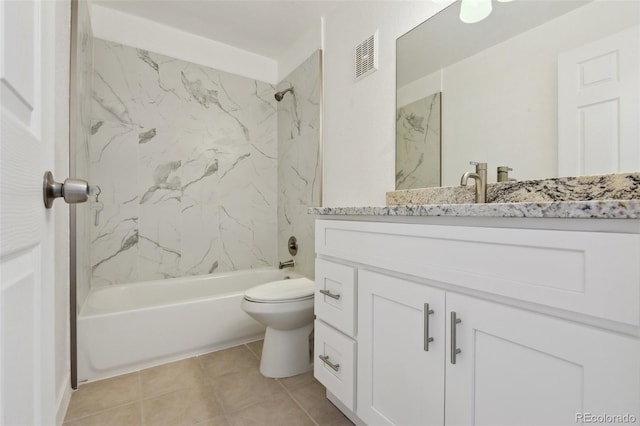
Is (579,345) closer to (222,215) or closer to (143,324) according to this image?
(143,324)

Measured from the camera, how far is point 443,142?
4.82 ft

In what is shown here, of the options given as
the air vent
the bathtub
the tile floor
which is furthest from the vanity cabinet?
the air vent

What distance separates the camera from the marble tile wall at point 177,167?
2.17 metres

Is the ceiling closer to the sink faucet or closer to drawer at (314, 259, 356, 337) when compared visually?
the sink faucet

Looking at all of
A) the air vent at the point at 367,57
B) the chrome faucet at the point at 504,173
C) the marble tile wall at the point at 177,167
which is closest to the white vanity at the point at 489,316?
the chrome faucet at the point at 504,173

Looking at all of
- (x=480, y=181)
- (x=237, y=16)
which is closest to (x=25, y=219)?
(x=480, y=181)

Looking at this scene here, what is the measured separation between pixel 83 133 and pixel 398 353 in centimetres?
212

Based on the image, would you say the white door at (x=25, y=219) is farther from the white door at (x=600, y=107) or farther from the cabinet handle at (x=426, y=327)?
the white door at (x=600, y=107)

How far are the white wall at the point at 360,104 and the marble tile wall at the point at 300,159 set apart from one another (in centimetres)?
12

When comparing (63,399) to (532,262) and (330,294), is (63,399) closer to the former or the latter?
(330,294)

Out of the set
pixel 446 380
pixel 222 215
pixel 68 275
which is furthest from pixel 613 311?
pixel 222 215

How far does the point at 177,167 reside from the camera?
242 cm

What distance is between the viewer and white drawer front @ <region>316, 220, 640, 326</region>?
0.53 m

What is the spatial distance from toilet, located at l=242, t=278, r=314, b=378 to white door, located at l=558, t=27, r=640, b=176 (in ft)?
4.35
